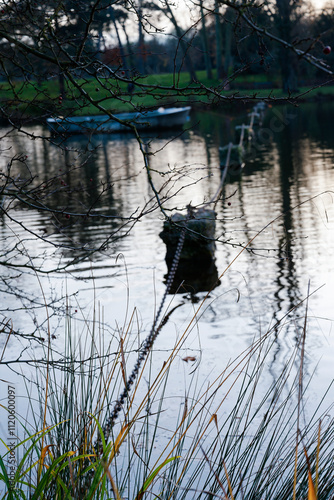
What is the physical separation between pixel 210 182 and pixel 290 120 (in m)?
21.0

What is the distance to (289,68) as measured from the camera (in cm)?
4634

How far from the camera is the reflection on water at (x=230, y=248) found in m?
4.62

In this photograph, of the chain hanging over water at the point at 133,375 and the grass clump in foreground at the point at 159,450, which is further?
the chain hanging over water at the point at 133,375

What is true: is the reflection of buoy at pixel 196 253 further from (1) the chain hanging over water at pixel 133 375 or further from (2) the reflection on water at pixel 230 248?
(1) the chain hanging over water at pixel 133 375

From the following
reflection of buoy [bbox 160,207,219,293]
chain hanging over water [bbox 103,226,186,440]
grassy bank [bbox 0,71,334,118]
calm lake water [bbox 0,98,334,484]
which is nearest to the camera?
chain hanging over water [bbox 103,226,186,440]

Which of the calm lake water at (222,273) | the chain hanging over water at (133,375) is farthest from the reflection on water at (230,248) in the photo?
the chain hanging over water at (133,375)

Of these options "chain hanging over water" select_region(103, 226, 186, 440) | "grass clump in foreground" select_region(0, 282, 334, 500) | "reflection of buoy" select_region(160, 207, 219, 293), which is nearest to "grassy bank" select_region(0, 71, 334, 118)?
Result: "chain hanging over water" select_region(103, 226, 186, 440)

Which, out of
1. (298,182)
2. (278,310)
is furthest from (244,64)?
(298,182)

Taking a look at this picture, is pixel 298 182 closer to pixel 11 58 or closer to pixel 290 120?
pixel 11 58

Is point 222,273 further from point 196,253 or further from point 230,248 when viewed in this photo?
point 230,248

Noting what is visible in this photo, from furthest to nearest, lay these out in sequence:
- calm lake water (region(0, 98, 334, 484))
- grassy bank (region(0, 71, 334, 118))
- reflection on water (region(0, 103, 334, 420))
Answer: calm lake water (region(0, 98, 334, 484)) < reflection on water (region(0, 103, 334, 420)) < grassy bank (region(0, 71, 334, 118))

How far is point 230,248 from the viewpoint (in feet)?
28.9

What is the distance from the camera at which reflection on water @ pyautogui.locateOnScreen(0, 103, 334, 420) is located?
4620 mm

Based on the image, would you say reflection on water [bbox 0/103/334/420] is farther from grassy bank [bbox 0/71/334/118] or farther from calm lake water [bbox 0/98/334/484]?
grassy bank [bbox 0/71/334/118]
